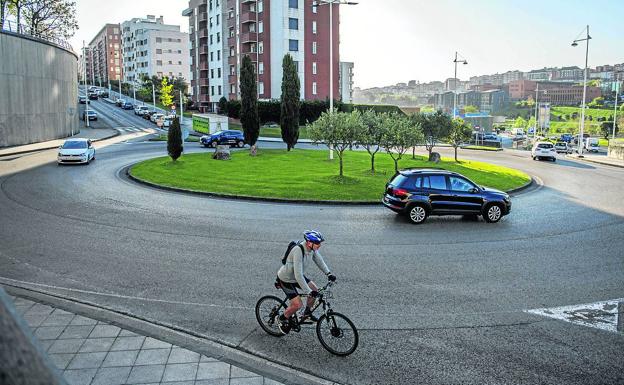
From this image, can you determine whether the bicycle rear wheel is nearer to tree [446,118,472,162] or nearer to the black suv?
the black suv

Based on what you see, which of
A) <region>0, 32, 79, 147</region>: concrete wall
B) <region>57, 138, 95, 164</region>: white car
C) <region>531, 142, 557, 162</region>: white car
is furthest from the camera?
<region>531, 142, 557, 162</region>: white car

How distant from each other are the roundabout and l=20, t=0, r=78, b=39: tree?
1983 inches

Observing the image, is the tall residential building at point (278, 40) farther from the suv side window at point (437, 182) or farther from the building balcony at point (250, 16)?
the suv side window at point (437, 182)

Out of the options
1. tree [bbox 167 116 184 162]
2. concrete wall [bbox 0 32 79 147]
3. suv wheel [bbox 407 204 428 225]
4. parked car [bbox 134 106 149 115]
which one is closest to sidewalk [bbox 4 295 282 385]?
suv wheel [bbox 407 204 428 225]

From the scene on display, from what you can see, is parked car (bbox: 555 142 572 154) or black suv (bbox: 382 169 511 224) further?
parked car (bbox: 555 142 572 154)

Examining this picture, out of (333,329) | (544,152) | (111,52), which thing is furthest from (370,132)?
(111,52)

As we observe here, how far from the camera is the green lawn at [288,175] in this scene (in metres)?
22.7

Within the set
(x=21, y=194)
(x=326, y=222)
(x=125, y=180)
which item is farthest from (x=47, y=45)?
(x=326, y=222)

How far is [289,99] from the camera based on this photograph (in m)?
39.1

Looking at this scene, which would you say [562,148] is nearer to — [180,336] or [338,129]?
[338,129]

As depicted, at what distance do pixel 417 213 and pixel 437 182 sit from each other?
1340mm

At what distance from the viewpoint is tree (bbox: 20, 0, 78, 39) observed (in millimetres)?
62719

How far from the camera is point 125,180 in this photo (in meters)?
25.8

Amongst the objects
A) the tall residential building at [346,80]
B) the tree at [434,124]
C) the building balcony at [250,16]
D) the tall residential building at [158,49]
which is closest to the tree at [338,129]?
the tree at [434,124]
